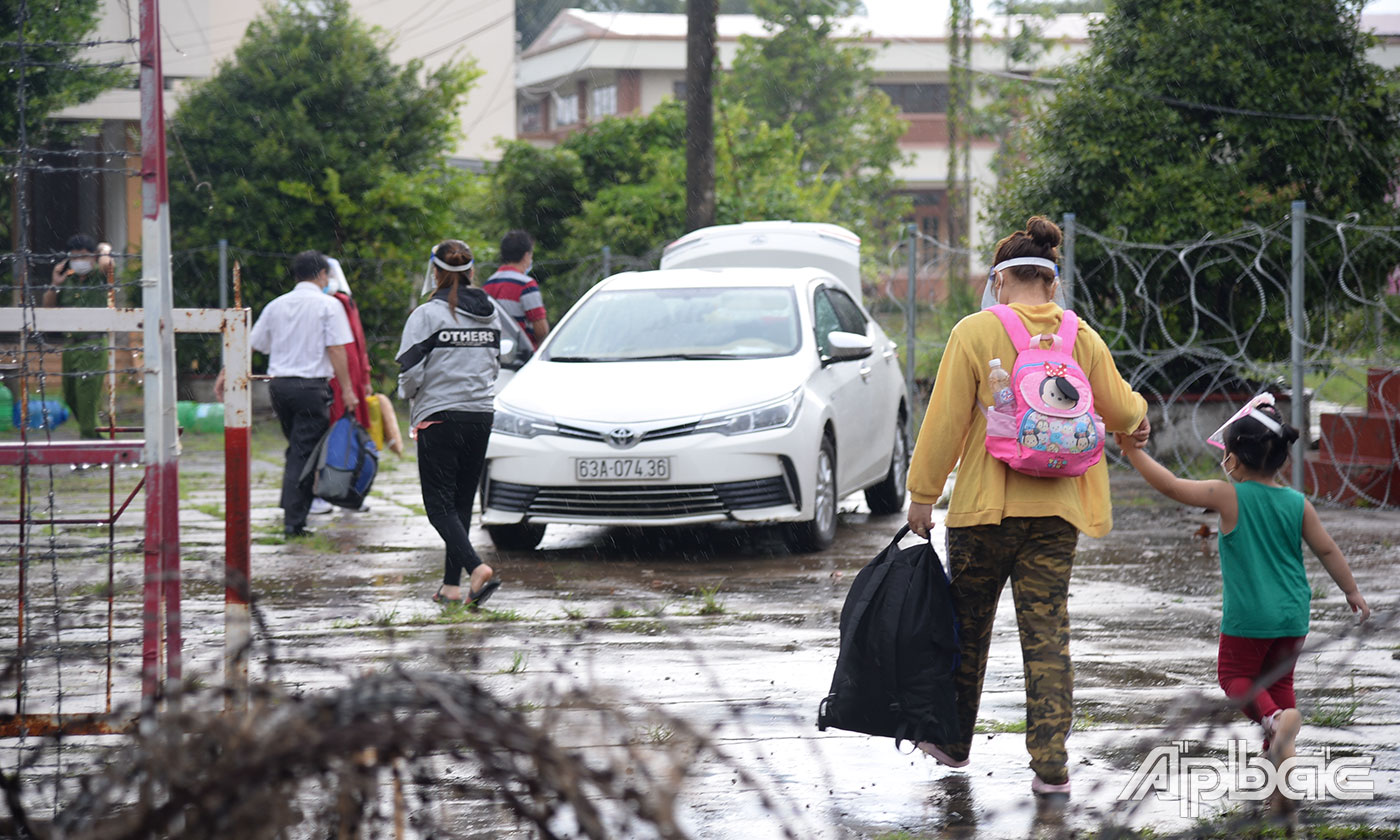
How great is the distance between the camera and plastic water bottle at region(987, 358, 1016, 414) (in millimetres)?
4371

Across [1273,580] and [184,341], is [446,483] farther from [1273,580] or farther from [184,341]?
[184,341]

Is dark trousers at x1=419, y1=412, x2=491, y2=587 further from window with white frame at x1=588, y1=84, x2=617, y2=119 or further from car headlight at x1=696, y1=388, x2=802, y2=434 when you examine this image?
window with white frame at x1=588, y1=84, x2=617, y2=119

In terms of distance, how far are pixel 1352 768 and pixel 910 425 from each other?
294 inches

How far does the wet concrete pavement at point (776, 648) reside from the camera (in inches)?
161

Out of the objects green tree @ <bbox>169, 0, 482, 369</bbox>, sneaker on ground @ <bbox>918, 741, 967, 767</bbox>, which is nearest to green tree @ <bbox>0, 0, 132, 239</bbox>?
green tree @ <bbox>169, 0, 482, 369</bbox>

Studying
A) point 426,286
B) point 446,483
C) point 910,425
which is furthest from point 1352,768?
point 910,425

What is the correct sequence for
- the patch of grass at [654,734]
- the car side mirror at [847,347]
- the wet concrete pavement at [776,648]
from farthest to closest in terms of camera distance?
the car side mirror at [847,347], the patch of grass at [654,734], the wet concrete pavement at [776,648]

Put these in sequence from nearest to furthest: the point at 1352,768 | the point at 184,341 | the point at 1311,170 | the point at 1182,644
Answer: the point at 1352,768 → the point at 1182,644 → the point at 1311,170 → the point at 184,341

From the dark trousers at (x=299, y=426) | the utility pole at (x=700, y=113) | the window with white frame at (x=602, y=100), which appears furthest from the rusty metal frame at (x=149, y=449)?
the window with white frame at (x=602, y=100)

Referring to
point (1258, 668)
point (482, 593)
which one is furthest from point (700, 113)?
point (1258, 668)

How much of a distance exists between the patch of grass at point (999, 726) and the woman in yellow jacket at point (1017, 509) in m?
0.52

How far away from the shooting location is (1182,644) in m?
6.45

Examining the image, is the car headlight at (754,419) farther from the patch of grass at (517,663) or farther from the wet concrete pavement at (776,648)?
the patch of grass at (517,663)

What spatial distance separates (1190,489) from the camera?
14.8 feet
